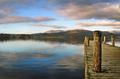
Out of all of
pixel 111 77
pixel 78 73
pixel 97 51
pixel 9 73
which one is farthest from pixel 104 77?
pixel 9 73

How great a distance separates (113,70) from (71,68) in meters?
24.3

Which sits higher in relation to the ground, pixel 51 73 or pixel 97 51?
pixel 97 51

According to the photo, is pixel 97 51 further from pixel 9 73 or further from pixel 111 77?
pixel 9 73

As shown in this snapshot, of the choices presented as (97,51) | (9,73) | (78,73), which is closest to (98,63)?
(97,51)

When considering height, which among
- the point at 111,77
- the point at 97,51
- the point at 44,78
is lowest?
the point at 44,78

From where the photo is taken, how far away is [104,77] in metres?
11.2

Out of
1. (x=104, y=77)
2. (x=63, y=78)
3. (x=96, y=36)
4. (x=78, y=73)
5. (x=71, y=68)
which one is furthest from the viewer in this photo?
(x=71, y=68)

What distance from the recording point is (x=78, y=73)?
3347 centimetres

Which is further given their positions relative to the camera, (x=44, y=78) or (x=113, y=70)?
(x=44, y=78)

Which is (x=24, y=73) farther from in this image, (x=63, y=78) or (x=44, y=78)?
(x=63, y=78)

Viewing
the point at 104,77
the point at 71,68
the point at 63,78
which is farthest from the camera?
the point at 71,68

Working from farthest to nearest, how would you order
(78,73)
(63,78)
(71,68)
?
(71,68), (78,73), (63,78)

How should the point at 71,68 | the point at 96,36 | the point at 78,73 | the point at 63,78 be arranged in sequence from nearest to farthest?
the point at 96,36 < the point at 63,78 < the point at 78,73 < the point at 71,68

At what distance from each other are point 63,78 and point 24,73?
5.52m
